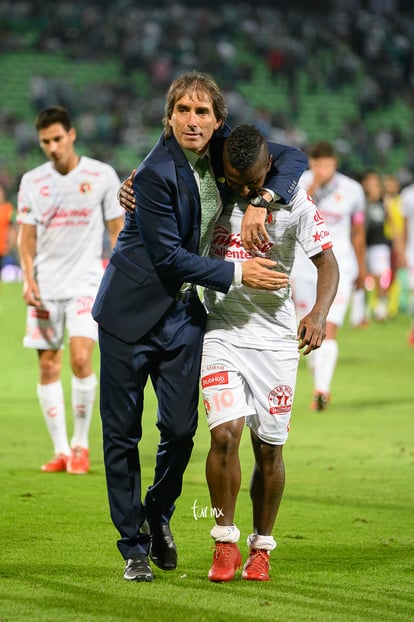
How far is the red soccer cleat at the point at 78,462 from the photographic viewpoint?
26.1ft

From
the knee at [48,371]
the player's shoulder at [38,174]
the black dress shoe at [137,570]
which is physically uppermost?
the player's shoulder at [38,174]

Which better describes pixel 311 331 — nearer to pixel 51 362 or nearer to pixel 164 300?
pixel 164 300

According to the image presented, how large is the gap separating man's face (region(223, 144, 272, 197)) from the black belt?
1.58 ft

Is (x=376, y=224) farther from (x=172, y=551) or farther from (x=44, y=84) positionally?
(x=172, y=551)

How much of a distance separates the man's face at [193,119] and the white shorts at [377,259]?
15415 mm

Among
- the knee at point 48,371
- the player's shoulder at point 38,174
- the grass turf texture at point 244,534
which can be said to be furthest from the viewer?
the knee at point 48,371

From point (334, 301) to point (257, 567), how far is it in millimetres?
5913

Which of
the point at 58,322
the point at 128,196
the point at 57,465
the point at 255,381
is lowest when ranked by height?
the point at 57,465

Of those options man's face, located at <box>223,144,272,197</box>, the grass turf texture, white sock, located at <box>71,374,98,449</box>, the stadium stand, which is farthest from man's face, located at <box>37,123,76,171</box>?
the stadium stand

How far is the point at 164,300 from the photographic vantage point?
5.07 meters

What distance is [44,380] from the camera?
8320mm

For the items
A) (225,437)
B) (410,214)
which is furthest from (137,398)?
(410,214)

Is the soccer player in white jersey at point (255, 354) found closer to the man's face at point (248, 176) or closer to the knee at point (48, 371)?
the man's face at point (248, 176)

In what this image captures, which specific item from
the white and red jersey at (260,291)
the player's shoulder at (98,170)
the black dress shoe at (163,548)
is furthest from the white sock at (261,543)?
the player's shoulder at (98,170)
